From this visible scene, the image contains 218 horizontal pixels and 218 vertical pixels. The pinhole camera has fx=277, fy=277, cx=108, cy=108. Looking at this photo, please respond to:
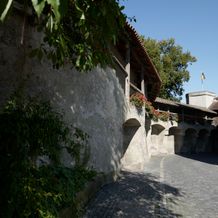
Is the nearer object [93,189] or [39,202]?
[39,202]

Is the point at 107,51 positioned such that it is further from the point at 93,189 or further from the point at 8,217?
the point at 93,189

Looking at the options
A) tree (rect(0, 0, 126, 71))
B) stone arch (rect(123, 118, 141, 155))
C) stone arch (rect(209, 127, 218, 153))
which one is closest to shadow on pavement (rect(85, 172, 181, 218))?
tree (rect(0, 0, 126, 71))

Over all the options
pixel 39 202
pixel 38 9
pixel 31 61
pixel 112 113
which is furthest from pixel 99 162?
pixel 38 9

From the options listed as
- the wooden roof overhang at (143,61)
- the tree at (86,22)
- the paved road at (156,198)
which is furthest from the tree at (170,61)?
the tree at (86,22)

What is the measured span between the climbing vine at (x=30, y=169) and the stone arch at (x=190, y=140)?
25158 millimetres

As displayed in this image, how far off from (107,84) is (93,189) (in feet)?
12.7

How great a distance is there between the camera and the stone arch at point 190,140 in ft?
94.8

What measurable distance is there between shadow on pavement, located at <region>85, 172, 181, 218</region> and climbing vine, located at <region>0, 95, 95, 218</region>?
166cm

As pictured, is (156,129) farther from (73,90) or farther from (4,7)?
(4,7)

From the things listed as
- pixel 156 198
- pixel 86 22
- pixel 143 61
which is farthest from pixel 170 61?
pixel 86 22

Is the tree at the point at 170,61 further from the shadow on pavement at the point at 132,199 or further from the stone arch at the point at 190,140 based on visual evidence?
the shadow on pavement at the point at 132,199

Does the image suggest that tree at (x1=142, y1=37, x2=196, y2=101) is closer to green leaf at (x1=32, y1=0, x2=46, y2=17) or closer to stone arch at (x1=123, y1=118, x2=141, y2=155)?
stone arch at (x1=123, y1=118, x2=141, y2=155)

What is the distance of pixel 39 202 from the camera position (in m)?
4.00

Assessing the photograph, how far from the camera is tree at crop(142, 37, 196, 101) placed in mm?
30844
